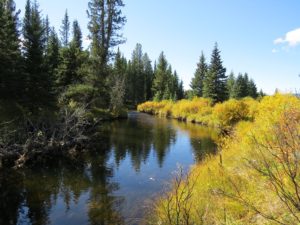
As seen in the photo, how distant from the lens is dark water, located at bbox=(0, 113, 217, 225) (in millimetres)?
9141

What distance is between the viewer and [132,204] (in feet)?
33.6

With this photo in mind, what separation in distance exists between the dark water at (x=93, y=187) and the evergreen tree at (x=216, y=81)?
83.2 ft

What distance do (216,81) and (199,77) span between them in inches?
703

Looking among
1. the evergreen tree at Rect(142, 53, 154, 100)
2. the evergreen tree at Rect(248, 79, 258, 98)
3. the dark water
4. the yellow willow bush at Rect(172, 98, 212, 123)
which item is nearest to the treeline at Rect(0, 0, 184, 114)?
the dark water

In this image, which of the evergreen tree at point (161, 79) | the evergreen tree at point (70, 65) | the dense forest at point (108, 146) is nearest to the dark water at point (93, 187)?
the dense forest at point (108, 146)

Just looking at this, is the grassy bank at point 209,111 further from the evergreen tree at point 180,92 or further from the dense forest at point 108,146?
the evergreen tree at point 180,92

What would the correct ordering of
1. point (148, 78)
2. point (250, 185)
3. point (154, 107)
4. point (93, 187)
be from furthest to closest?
1. point (148, 78)
2. point (154, 107)
3. point (93, 187)
4. point (250, 185)

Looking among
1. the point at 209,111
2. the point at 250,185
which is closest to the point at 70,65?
the point at 209,111

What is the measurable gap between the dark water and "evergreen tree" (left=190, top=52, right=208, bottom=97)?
41917 millimetres

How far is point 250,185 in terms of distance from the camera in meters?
6.85

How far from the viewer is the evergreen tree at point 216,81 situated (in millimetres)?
43562

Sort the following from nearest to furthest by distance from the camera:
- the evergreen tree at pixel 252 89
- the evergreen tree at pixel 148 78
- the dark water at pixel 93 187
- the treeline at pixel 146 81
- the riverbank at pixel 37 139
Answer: the dark water at pixel 93 187
the riverbank at pixel 37 139
the evergreen tree at pixel 252 89
the treeline at pixel 146 81
the evergreen tree at pixel 148 78

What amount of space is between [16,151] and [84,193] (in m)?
4.81

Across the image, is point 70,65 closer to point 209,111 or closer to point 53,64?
point 53,64
